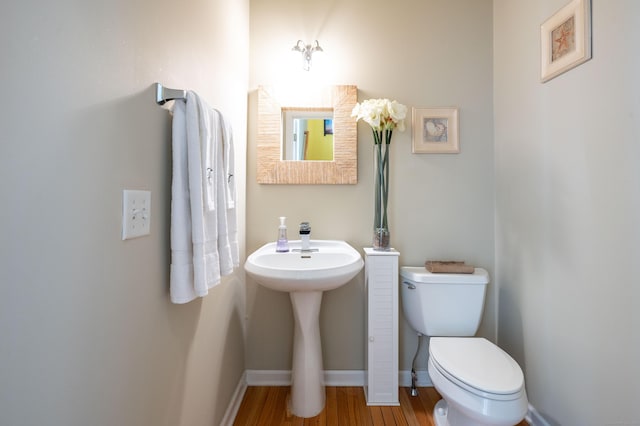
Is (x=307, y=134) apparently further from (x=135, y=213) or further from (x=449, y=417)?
(x=449, y=417)

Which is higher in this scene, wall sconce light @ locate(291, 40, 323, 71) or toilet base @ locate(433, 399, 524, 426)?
wall sconce light @ locate(291, 40, 323, 71)

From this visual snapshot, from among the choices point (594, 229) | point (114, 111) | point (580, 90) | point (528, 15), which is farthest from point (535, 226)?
point (114, 111)

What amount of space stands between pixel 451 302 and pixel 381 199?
0.69 meters

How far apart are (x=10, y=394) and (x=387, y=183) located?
1.60 meters

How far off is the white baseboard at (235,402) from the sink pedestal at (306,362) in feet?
1.01

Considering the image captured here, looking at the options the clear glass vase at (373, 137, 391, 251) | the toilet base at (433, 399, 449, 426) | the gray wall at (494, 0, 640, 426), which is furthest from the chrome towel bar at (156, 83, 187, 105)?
the toilet base at (433, 399, 449, 426)

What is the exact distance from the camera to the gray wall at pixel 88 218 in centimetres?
43

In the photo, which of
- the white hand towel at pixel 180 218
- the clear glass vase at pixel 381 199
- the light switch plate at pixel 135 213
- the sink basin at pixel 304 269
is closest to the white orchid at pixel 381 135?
the clear glass vase at pixel 381 199

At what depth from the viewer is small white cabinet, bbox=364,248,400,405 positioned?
155 centimetres

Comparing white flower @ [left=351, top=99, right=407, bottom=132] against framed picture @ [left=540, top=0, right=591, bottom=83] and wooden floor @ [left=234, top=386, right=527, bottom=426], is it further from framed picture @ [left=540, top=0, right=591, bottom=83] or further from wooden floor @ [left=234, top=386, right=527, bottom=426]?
wooden floor @ [left=234, top=386, right=527, bottom=426]

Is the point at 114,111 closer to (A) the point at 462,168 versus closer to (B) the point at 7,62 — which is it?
(B) the point at 7,62

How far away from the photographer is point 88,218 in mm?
559

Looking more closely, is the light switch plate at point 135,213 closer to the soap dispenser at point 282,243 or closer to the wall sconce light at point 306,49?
the soap dispenser at point 282,243

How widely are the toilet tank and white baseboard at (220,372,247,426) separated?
1.11 metres
